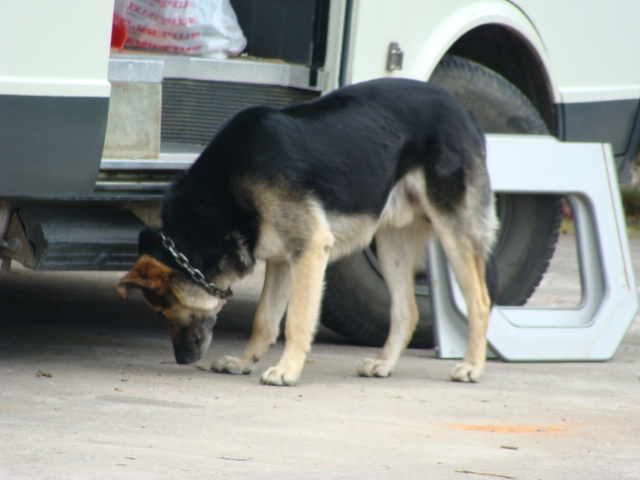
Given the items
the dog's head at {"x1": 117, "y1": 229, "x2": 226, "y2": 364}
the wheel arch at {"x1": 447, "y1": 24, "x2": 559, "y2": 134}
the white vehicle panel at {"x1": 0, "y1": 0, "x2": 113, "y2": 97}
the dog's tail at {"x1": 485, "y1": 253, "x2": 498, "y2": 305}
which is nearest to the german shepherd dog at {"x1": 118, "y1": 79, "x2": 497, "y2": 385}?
the dog's head at {"x1": 117, "y1": 229, "x2": 226, "y2": 364}

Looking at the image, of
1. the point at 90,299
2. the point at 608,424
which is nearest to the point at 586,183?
the point at 608,424

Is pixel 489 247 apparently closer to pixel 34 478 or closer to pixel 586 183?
pixel 586 183

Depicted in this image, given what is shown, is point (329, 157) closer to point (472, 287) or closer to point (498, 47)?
point (472, 287)

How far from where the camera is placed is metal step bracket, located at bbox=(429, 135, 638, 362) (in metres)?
4.94

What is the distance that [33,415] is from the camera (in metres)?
3.34

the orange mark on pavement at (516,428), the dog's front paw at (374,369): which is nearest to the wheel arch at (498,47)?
the dog's front paw at (374,369)

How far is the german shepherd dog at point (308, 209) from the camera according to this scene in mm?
4129

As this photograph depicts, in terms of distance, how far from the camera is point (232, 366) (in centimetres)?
438

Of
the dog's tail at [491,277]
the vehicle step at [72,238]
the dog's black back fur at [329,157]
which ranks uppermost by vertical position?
the dog's black back fur at [329,157]

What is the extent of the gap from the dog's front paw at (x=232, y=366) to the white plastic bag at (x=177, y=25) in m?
1.48

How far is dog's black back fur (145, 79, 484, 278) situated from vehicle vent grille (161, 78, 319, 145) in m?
0.50

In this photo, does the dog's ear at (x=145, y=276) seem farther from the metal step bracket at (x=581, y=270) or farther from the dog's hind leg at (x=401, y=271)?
the metal step bracket at (x=581, y=270)

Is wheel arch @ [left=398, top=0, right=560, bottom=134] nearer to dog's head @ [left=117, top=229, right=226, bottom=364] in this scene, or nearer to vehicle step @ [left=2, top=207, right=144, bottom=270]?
dog's head @ [left=117, top=229, right=226, bottom=364]

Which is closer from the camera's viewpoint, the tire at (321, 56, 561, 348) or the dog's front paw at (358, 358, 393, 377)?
the dog's front paw at (358, 358, 393, 377)
